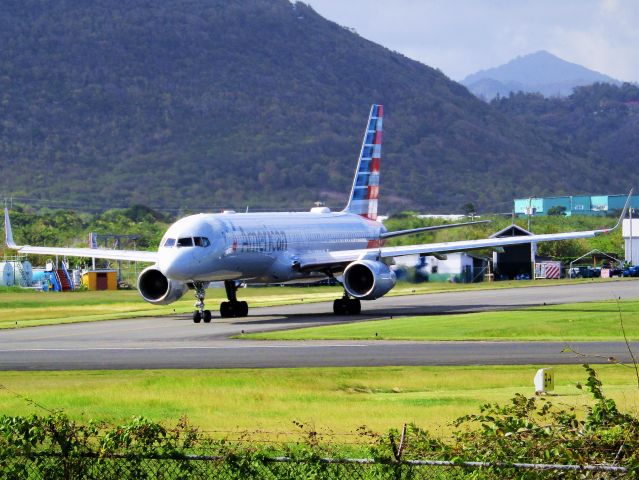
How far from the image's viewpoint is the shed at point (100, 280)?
94.3m

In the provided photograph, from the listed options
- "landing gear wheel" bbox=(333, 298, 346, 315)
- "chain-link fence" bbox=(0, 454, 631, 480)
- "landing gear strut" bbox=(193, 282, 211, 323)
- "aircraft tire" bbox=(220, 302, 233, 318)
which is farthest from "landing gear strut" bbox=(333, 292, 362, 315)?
"chain-link fence" bbox=(0, 454, 631, 480)

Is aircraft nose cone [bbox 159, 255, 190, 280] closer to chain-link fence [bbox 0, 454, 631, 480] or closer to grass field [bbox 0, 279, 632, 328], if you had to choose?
grass field [bbox 0, 279, 632, 328]

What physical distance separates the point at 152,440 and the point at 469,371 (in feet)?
62.2

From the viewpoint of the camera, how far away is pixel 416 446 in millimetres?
16453

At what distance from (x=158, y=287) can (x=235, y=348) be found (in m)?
16.4

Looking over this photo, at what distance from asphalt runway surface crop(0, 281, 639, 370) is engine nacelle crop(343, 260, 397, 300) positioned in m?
1.20

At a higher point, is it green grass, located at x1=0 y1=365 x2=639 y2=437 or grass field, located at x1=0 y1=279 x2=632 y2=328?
grass field, located at x1=0 y1=279 x2=632 y2=328

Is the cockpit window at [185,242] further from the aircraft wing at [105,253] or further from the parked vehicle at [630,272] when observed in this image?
the parked vehicle at [630,272]

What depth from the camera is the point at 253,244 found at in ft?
190

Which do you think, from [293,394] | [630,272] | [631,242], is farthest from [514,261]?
[293,394]

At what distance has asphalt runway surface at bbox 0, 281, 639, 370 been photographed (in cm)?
3797

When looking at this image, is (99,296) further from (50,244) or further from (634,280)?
(50,244)

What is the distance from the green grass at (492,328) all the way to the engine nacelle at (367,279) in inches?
102

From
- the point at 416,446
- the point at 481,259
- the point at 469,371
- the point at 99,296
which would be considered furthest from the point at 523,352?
the point at 481,259
